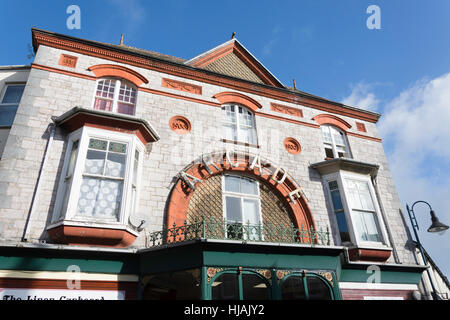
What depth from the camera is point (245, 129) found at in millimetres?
13375

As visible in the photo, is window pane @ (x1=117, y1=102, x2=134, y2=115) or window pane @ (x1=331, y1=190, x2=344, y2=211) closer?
window pane @ (x1=117, y1=102, x2=134, y2=115)

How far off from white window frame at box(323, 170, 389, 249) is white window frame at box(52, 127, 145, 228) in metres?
7.47

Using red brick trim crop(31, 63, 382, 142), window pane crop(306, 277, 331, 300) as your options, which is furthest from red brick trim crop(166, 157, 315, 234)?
red brick trim crop(31, 63, 382, 142)

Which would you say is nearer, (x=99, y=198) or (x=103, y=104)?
(x=99, y=198)

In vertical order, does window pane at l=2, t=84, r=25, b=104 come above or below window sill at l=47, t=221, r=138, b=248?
above

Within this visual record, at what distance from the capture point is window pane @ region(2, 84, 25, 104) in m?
11.1

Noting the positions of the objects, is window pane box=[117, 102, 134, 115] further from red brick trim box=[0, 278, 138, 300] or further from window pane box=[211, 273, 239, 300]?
window pane box=[211, 273, 239, 300]

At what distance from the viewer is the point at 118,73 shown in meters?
12.0

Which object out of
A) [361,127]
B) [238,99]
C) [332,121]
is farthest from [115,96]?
[361,127]

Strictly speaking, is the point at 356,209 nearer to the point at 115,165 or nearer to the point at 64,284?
the point at 115,165

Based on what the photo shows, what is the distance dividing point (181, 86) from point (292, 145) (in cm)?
521

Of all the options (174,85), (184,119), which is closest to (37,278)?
(184,119)

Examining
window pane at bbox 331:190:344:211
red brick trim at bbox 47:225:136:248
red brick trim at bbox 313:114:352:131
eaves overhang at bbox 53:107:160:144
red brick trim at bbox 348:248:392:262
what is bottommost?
red brick trim at bbox 348:248:392:262

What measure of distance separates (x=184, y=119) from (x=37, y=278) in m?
6.89
